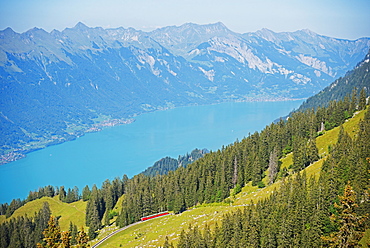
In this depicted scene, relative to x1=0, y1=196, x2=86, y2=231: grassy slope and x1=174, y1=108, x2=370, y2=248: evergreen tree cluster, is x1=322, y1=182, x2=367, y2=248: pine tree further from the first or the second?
x1=0, y1=196, x2=86, y2=231: grassy slope

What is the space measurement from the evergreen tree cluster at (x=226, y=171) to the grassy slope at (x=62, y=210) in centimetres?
2534

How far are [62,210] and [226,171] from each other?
73.7 m

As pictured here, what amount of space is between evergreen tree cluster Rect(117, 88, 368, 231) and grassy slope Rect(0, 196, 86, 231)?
25336 millimetres

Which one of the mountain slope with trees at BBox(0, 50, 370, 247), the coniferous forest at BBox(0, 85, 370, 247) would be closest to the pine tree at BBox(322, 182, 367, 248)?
the coniferous forest at BBox(0, 85, 370, 247)

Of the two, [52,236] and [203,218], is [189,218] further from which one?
[52,236]

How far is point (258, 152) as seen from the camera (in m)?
108

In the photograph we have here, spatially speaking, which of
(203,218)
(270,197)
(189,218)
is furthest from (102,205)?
(270,197)

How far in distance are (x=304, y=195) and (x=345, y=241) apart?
82.3 feet

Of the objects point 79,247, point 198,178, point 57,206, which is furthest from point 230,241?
point 57,206

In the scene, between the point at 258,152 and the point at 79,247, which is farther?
the point at 258,152

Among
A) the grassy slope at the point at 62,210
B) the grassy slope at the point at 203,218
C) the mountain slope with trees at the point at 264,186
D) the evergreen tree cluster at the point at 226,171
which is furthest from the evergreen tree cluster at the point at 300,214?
the grassy slope at the point at 62,210

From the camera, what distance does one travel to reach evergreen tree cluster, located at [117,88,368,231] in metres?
101

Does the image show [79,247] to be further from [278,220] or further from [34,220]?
[34,220]

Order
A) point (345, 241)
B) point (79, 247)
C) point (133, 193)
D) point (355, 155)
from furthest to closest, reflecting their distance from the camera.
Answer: point (133, 193)
point (355, 155)
point (345, 241)
point (79, 247)
